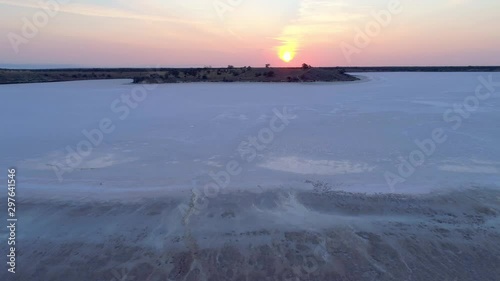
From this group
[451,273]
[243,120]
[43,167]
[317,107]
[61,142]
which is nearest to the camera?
[451,273]

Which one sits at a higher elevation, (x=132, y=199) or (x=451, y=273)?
(x=451, y=273)

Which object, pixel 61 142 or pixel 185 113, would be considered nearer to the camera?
pixel 61 142

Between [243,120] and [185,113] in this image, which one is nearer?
[243,120]

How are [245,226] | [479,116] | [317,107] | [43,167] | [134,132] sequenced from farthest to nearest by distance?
[317,107], [479,116], [134,132], [43,167], [245,226]

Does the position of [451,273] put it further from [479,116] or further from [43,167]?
[479,116]

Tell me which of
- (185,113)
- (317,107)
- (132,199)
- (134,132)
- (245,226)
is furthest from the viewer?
(317,107)

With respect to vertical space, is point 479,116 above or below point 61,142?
above

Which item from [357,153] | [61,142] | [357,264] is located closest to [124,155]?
[61,142]

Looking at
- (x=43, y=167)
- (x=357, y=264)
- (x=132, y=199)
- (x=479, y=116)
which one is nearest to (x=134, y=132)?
(x=43, y=167)

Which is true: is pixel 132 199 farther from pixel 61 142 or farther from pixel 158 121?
pixel 158 121

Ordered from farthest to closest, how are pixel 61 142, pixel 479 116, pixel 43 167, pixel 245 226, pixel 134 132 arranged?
pixel 479 116 < pixel 134 132 < pixel 61 142 < pixel 43 167 < pixel 245 226
